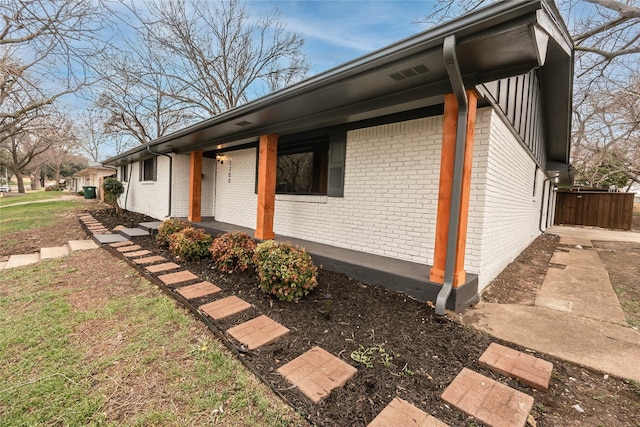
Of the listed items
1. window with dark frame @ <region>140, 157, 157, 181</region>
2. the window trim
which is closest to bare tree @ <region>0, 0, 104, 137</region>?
the window trim

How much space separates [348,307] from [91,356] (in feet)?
7.53

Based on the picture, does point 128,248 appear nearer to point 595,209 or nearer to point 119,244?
point 119,244

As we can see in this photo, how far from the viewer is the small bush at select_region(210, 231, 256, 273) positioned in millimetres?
4047

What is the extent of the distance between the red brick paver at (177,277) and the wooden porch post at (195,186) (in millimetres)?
3794

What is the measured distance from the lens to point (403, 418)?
156cm

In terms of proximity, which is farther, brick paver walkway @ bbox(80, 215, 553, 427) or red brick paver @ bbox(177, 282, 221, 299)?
red brick paver @ bbox(177, 282, 221, 299)

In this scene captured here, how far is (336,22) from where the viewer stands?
7.92 m

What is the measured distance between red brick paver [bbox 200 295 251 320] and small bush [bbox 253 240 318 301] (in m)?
0.33

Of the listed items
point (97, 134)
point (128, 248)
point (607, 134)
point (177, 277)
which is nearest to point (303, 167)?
point (177, 277)

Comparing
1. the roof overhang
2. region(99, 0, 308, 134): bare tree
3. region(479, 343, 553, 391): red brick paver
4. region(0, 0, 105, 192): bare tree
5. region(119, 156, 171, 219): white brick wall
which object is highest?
region(99, 0, 308, 134): bare tree

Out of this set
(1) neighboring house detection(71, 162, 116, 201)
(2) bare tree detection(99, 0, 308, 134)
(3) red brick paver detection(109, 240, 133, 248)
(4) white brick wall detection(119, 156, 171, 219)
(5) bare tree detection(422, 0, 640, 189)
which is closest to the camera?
(3) red brick paver detection(109, 240, 133, 248)

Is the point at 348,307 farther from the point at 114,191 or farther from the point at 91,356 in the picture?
the point at 114,191

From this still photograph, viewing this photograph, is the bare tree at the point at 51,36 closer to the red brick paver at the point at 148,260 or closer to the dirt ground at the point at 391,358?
the red brick paver at the point at 148,260

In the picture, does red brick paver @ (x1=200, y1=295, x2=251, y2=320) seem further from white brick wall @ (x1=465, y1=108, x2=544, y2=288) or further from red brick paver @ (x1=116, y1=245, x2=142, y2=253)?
red brick paver @ (x1=116, y1=245, x2=142, y2=253)
